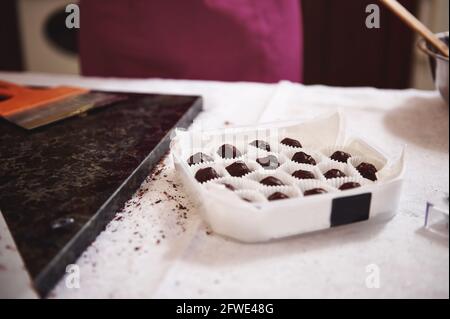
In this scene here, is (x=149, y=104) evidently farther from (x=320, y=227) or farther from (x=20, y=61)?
(x=20, y=61)

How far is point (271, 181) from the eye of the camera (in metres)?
0.71

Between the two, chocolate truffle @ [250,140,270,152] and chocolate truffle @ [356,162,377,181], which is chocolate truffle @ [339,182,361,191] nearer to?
chocolate truffle @ [356,162,377,181]

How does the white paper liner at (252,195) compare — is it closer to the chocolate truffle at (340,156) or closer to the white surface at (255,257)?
the white surface at (255,257)

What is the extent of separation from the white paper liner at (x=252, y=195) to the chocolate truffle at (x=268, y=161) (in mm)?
107

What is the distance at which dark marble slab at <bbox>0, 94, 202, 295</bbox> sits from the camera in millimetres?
627

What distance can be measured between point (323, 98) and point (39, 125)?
0.66 m

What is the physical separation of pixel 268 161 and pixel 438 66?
1.52 feet

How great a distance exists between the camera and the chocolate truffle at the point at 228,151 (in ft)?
2.67

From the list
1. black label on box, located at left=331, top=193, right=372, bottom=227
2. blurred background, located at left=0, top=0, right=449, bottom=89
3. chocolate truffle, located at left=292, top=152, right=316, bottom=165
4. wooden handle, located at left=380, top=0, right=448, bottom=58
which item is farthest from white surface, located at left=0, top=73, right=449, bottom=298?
blurred background, located at left=0, top=0, right=449, bottom=89

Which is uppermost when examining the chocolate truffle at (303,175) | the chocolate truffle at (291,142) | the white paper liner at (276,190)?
the chocolate truffle at (291,142)

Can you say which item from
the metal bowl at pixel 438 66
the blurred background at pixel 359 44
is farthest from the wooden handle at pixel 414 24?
the blurred background at pixel 359 44

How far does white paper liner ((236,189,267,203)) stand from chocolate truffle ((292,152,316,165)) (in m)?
0.13

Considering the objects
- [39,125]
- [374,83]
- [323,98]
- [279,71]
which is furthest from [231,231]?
[374,83]

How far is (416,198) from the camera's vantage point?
77 centimetres
